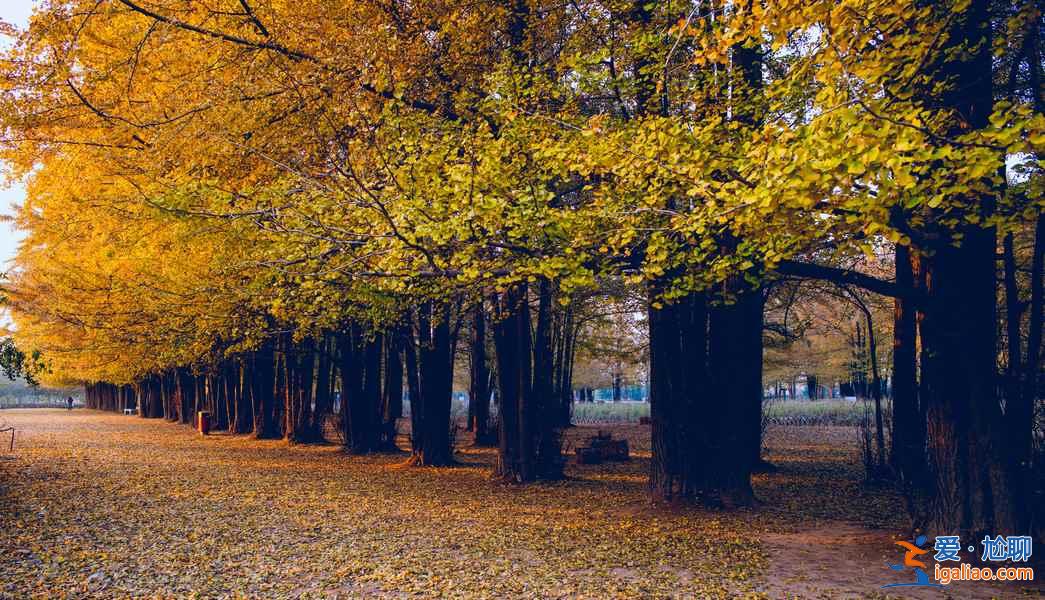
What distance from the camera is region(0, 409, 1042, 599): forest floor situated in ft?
22.6

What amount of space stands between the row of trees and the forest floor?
3.66 ft

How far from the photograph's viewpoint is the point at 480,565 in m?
7.68

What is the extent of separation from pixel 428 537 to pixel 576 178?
6610 mm

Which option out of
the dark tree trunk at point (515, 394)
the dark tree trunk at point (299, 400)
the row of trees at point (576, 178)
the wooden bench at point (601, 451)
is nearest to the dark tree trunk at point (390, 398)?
the dark tree trunk at point (299, 400)

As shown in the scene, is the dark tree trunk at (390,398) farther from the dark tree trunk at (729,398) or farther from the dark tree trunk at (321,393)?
the dark tree trunk at (729,398)

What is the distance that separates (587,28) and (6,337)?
26465 millimetres

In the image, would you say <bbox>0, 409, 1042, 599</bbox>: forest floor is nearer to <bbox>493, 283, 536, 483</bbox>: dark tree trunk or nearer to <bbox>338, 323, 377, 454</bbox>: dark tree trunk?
<bbox>493, 283, 536, 483</bbox>: dark tree trunk

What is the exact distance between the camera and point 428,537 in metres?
9.18

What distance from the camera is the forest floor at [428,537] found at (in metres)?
6.88

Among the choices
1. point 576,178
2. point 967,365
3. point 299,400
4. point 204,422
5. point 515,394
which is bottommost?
point 204,422

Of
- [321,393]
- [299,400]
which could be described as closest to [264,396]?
[299,400]

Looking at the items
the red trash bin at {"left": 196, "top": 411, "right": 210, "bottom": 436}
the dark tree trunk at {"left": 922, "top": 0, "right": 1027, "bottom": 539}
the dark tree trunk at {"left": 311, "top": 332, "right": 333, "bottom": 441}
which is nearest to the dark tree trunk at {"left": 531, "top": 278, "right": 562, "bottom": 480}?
the dark tree trunk at {"left": 922, "top": 0, "right": 1027, "bottom": 539}

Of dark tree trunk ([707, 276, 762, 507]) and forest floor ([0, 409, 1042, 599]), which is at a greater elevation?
dark tree trunk ([707, 276, 762, 507])

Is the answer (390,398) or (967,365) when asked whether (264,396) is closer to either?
(390,398)
